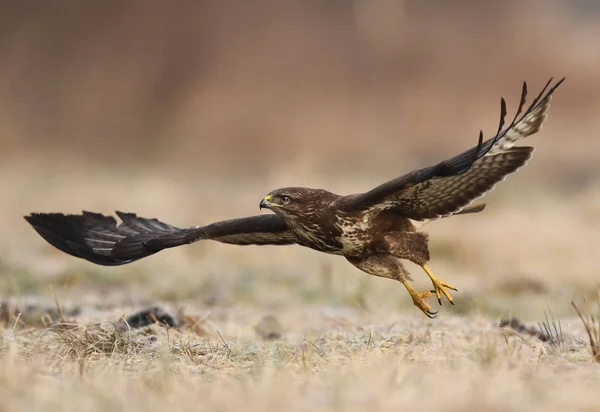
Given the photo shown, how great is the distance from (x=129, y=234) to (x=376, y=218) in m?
2.02

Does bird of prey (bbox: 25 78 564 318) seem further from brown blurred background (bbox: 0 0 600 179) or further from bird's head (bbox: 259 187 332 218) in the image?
brown blurred background (bbox: 0 0 600 179)

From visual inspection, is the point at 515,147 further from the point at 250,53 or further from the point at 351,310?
the point at 250,53

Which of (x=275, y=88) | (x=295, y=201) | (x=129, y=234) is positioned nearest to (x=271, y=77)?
(x=275, y=88)

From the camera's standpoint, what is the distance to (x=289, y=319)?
786 cm

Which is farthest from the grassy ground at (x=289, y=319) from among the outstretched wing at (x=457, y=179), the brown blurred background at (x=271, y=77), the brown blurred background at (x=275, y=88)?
the brown blurred background at (x=271, y=77)

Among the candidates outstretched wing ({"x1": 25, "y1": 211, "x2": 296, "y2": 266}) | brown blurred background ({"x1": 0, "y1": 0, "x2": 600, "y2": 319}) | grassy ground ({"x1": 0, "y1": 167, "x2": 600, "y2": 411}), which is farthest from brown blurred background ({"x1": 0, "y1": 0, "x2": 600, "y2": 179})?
outstretched wing ({"x1": 25, "y1": 211, "x2": 296, "y2": 266})

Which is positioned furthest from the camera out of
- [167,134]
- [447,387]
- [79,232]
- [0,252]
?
[167,134]

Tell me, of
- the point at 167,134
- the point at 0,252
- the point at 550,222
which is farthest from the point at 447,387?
the point at 167,134

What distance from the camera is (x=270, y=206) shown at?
5.75 m

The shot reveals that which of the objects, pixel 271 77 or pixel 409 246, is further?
pixel 271 77

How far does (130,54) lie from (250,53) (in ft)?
13.2

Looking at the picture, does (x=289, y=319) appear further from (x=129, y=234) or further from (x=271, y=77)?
(x=271, y=77)

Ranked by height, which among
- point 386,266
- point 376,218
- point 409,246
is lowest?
point 386,266

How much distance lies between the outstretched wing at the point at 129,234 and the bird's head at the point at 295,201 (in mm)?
361
